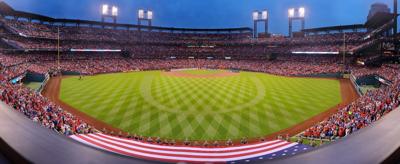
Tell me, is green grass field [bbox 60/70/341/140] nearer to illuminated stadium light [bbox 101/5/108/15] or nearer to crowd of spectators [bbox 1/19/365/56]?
crowd of spectators [bbox 1/19/365/56]

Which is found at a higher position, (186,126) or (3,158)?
(3,158)

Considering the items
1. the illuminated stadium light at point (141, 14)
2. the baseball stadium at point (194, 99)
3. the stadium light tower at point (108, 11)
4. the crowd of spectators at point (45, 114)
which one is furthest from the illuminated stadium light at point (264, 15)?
the crowd of spectators at point (45, 114)

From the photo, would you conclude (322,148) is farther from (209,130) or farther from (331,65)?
(331,65)

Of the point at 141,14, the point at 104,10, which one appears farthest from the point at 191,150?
the point at 141,14

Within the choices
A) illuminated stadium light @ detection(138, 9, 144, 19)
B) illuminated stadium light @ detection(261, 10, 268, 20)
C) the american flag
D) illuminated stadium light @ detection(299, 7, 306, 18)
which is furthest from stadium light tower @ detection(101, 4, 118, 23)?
the american flag

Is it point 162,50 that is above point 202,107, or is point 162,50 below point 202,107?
above

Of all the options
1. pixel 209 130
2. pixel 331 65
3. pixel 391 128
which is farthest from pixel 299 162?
pixel 331 65

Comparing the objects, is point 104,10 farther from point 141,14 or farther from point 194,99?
point 194,99
